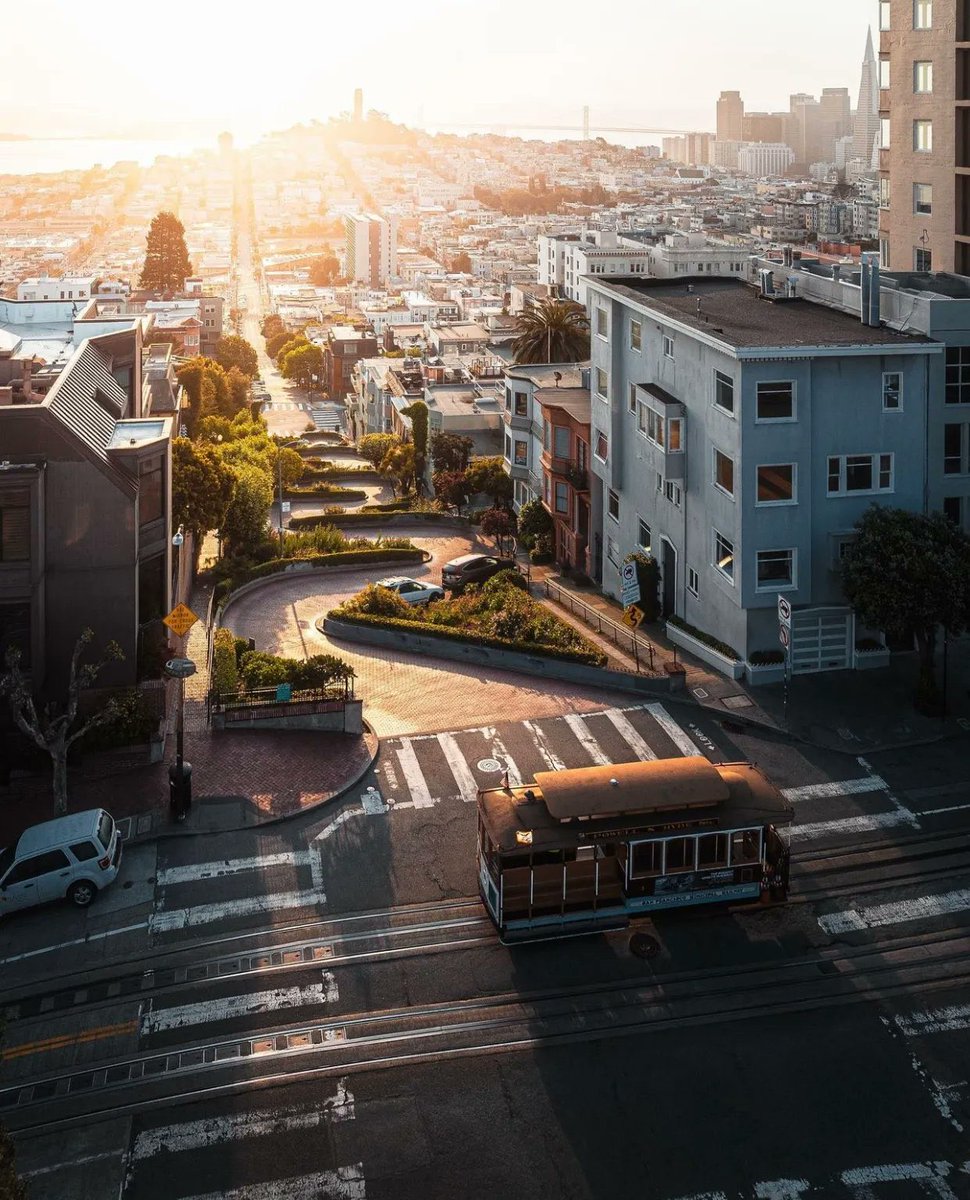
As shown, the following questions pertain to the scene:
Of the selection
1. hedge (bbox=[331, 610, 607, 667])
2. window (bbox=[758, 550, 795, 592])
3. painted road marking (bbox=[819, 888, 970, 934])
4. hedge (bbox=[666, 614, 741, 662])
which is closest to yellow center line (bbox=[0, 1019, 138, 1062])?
painted road marking (bbox=[819, 888, 970, 934])

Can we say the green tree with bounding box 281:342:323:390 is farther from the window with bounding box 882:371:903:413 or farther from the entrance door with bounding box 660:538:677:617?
the window with bounding box 882:371:903:413

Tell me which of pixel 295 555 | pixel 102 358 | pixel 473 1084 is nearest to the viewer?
pixel 473 1084

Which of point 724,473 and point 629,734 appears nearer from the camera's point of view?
point 629,734

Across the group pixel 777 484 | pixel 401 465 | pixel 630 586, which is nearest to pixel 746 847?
pixel 777 484

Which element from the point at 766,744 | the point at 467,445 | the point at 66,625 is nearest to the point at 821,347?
the point at 766,744

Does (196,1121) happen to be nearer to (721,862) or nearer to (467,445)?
A: (721,862)

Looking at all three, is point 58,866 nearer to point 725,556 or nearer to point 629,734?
point 629,734

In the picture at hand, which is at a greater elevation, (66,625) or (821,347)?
(821,347)
